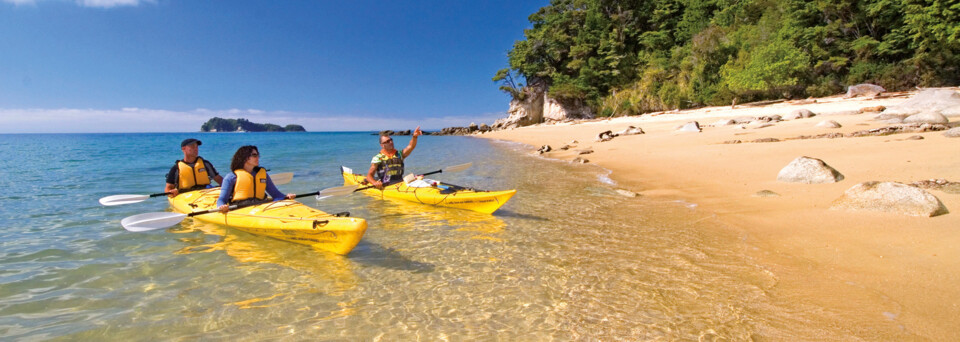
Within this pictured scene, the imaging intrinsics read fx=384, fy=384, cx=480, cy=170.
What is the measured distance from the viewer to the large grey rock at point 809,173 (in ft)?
23.5

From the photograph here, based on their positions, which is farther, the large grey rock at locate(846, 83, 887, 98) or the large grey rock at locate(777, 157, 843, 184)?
the large grey rock at locate(846, 83, 887, 98)

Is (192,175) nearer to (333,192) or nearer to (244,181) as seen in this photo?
(244,181)

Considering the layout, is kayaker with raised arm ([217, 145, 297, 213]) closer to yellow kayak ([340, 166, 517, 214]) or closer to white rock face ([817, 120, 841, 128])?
yellow kayak ([340, 166, 517, 214])

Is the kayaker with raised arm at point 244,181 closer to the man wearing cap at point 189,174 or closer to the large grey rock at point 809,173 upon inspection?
the man wearing cap at point 189,174

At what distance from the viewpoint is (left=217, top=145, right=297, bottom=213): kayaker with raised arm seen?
5965 millimetres

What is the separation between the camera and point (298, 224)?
523 cm

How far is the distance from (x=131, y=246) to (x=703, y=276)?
796 cm

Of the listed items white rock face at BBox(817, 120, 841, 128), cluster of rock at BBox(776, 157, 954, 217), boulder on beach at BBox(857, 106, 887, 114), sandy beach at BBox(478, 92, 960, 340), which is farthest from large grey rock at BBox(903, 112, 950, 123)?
cluster of rock at BBox(776, 157, 954, 217)

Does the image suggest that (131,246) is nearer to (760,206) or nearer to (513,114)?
(760,206)

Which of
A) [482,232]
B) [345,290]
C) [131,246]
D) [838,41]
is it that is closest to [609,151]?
[482,232]

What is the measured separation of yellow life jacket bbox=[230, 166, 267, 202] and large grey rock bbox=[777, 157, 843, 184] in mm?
9698

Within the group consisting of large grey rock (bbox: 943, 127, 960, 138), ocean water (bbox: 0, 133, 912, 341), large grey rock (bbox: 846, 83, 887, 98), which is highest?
large grey rock (bbox: 846, 83, 887, 98)

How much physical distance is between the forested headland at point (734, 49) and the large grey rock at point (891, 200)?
26713 millimetres

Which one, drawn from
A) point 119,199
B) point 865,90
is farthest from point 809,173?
point 865,90
